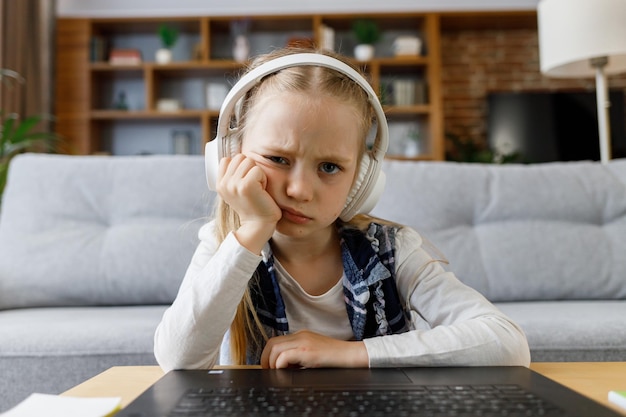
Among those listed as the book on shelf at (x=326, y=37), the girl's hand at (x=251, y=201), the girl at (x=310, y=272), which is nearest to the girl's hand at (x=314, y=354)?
the girl at (x=310, y=272)

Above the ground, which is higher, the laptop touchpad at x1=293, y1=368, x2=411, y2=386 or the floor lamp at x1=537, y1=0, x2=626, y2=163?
the floor lamp at x1=537, y1=0, x2=626, y2=163

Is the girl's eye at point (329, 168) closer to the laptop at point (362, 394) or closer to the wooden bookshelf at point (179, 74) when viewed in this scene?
the laptop at point (362, 394)

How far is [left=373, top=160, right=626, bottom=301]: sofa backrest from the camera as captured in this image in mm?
1783

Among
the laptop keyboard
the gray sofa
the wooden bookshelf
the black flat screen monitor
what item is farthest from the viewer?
the black flat screen monitor

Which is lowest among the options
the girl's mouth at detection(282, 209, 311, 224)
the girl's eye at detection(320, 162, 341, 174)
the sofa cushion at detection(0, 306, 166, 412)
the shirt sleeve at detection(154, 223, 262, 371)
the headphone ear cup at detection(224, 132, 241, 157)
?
the sofa cushion at detection(0, 306, 166, 412)

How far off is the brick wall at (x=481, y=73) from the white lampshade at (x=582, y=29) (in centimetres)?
270

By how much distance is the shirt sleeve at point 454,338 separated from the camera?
75 cm

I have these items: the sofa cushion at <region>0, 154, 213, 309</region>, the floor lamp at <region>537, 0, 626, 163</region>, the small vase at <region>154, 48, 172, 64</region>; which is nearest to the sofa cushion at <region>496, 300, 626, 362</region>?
the sofa cushion at <region>0, 154, 213, 309</region>

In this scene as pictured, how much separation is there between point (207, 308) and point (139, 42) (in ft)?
15.8

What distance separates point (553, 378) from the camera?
72 cm

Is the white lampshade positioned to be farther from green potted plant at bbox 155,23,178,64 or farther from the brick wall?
green potted plant at bbox 155,23,178,64

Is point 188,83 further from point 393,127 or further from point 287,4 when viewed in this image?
point 393,127

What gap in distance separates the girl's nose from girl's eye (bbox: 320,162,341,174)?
33 millimetres

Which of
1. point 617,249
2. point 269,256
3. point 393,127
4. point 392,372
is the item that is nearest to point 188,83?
point 393,127
